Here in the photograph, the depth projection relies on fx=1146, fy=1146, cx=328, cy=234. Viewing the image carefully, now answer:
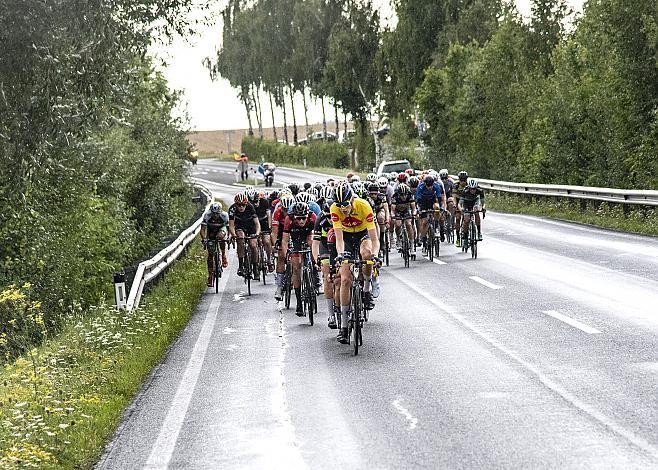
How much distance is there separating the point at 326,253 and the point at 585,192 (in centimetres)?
2146

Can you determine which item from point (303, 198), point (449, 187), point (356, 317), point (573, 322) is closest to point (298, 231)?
point (303, 198)

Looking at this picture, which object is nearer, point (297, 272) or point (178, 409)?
point (178, 409)

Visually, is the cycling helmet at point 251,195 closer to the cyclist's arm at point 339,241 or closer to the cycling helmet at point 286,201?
the cycling helmet at point 286,201

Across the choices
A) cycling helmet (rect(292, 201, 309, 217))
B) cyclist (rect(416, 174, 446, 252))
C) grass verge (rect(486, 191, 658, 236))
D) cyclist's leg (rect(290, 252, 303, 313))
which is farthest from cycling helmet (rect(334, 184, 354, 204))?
grass verge (rect(486, 191, 658, 236))

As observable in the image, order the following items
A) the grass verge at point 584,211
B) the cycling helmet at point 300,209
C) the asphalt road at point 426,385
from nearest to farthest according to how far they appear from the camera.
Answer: the asphalt road at point 426,385 → the cycling helmet at point 300,209 → the grass verge at point 584,211

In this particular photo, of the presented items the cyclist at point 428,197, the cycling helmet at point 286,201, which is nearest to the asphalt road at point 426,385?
the cycling helmet at point 286,201

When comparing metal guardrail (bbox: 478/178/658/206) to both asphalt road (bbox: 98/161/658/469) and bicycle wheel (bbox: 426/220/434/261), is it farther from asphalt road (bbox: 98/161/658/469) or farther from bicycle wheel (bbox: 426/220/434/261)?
asphalt road (bbox: 98/161/658/469)

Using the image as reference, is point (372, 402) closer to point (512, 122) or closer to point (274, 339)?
point (274, 339)

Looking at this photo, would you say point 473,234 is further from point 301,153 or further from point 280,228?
point 301,153

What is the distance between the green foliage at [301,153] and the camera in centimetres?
9181

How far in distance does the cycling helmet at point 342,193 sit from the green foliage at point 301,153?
73.1m

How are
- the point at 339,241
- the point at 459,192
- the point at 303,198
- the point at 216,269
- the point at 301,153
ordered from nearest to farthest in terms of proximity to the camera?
the point at 339,241 → the point at 303,198 → the point at 216,269 → the point at 459,192 → the point at 301,153

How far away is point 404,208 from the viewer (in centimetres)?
2412

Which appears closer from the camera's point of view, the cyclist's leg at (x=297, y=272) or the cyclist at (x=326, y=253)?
the cyclist at (x=326, y=253)
